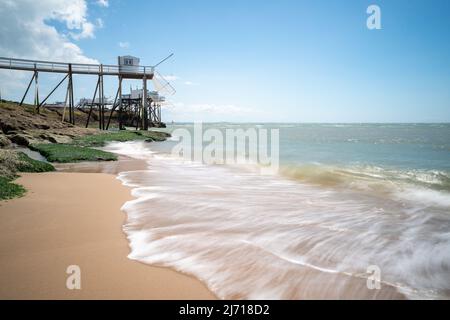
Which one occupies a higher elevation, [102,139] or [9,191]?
[102,139]

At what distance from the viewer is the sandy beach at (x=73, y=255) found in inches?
129

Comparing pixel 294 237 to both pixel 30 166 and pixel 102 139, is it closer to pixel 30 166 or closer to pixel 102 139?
pixel 30 166

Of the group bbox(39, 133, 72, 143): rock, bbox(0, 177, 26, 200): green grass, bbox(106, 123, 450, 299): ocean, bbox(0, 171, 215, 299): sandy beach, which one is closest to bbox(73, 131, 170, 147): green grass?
bbox(39, 133, 72, 143): rock

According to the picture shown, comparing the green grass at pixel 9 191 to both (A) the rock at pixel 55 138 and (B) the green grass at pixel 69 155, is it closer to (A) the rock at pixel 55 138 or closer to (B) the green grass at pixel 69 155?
(B) the green grass at pixel 69 155

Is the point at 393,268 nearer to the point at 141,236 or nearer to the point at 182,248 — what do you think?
the point at 182,248

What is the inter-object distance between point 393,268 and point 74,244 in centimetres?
465

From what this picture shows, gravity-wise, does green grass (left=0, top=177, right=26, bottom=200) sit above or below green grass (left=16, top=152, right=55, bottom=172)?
below

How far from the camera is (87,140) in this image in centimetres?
2122

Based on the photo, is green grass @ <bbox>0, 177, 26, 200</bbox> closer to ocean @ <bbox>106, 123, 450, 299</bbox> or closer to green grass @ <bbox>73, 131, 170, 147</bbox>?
ocean @ <bbox>106, 123, 450, 299</bbox>

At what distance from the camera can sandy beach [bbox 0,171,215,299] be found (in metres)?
3.28

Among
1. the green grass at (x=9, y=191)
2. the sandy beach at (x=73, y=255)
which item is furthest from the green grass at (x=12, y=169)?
the sandy beach at (x=73, y=255)

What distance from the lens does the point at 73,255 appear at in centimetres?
405

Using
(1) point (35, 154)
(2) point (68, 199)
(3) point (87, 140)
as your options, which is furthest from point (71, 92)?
(2) point (68, 199)

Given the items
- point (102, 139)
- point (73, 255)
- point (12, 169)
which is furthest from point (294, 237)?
point (102, 139)
